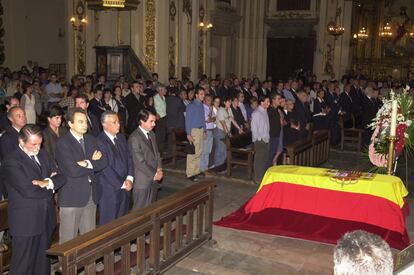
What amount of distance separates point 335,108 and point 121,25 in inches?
337

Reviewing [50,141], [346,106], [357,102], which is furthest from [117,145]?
[357,102]

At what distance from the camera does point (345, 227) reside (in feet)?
22.5

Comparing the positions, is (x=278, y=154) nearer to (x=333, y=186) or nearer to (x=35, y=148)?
(x=333, y=186)

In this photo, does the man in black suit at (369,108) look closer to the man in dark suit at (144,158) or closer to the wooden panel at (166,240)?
the man in dark suit at (144,158)

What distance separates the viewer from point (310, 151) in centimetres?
1058

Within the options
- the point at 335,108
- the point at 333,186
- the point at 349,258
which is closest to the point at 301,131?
the point at 335,108

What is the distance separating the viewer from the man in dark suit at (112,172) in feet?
19.4

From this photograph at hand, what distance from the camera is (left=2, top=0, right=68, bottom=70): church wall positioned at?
1881 centimetres

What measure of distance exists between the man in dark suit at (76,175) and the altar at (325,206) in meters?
2.47

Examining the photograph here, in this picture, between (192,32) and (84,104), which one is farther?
(192,32)

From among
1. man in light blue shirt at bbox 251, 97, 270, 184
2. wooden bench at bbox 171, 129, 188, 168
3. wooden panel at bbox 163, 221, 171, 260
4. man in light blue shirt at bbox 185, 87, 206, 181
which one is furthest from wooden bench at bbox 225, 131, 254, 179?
wooden panel at bbox 163, 221, 171, 260

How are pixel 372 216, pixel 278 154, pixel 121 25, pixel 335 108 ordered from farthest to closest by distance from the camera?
pixel 121 25, pixel 335 108, pixel 278 154, pixel 372 216

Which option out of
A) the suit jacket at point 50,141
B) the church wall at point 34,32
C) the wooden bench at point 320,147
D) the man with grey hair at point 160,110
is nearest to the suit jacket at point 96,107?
the man with grey hair at point 160,110

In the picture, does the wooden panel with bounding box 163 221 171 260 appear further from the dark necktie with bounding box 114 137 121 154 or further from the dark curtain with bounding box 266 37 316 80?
the dark curtain with bounding box 266 37 316 80
